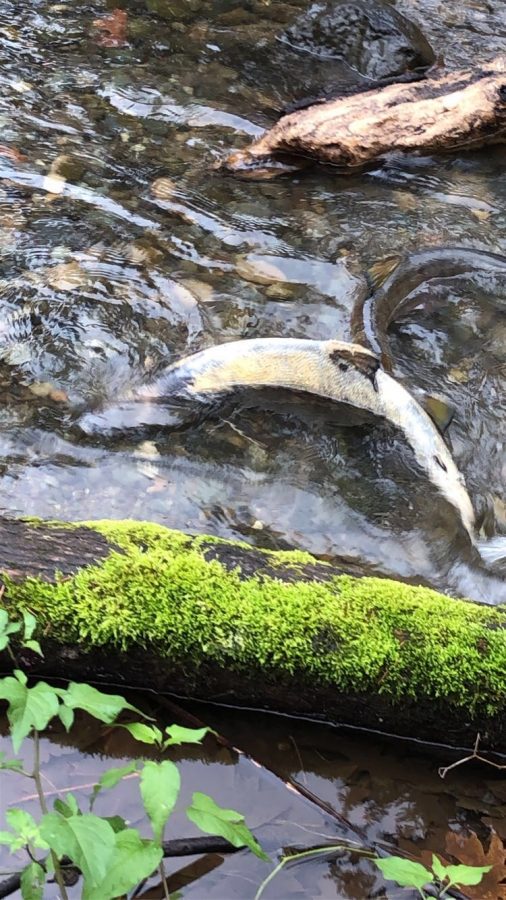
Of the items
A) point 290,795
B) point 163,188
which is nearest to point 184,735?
point 290,795

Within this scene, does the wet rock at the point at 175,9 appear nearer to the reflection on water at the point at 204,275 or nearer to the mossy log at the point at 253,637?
the reflection on water at the point at 204,275

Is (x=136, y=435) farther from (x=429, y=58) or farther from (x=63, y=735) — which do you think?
(x=429, y=58)

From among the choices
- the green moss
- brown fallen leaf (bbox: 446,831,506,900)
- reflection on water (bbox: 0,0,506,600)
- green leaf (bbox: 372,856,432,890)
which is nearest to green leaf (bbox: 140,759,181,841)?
green leaf (bbox: 372,856,432,890)

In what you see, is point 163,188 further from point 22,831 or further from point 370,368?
point 22,831

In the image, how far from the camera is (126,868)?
1701 mm

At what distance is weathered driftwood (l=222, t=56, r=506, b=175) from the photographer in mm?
6023

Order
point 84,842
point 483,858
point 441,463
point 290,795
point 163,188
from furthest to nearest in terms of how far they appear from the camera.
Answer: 1. point 163,188
2. point 441,463
3. point 290,795
4. point 483,858
5. point 84,842

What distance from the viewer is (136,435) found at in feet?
14.2

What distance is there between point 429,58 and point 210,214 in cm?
337

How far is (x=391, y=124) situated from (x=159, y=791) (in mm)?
5913

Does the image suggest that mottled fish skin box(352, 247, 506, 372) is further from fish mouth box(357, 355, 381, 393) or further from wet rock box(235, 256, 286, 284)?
wet rock box(235, 256, 286, 284)

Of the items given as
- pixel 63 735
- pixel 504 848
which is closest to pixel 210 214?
pixel 63 735

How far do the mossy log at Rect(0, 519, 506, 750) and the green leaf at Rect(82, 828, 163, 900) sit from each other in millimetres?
993

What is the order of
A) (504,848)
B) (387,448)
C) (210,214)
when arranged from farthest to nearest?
(210,214) < (387,448) < (504,848)
